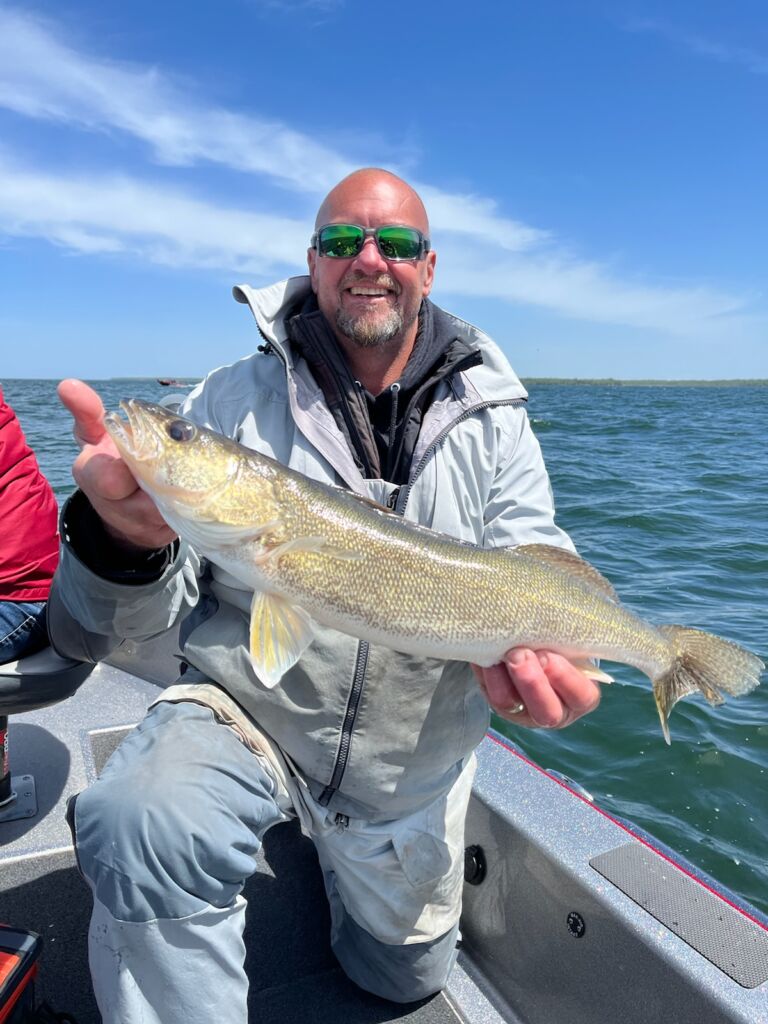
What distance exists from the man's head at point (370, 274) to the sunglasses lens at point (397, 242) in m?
0.03

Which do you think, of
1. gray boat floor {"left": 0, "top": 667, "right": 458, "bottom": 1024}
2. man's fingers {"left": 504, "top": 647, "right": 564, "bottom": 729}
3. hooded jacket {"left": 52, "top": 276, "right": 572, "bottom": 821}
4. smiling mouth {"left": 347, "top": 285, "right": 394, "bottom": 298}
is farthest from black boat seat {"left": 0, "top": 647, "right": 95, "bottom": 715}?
smiling mouth {"left": 347, "top": 285, "right": 394, "bottom": 298}

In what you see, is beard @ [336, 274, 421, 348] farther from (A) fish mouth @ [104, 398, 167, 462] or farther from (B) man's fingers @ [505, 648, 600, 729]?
(B) man's fingers @ [505, 648, 600, 729]

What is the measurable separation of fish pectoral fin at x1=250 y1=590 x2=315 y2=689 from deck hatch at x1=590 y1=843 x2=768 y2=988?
64.0 inches

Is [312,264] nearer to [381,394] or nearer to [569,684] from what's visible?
[381,394]

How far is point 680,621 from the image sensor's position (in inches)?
348

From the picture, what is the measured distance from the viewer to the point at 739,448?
27125mm

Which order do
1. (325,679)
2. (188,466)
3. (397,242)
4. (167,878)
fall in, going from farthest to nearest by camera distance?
1. (397,242)
2. (325,679)
3. (188,466)
4. (167,878)

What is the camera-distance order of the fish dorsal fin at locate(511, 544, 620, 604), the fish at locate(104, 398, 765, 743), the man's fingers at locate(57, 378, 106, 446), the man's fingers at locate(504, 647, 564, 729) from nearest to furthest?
the man's fingers at locate(57, 378, 106, 446) → the fish at locate(104, 398, 765, 743) → the man's fingers at locate(504, 647, 564, 729) → the fish dorsal fin at locate(511, 544, 620, 604)

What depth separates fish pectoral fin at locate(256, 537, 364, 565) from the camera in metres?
2.82

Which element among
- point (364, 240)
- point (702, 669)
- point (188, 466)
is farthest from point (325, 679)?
point (364, 240)

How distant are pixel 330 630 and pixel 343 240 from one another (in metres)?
2.00

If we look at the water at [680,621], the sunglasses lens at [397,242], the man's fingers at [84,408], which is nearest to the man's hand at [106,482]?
the man's fingers at [84,408]

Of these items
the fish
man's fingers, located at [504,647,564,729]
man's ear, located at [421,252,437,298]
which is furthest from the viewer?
man's ear, located at [421,252,437,298]

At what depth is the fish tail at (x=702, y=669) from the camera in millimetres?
3340
